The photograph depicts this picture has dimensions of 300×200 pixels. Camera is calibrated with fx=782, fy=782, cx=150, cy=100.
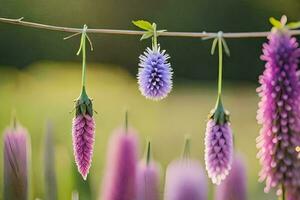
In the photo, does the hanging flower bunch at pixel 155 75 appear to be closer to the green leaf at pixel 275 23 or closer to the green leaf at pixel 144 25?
the green leaf at pixel 144 25

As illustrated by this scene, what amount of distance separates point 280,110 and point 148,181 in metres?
0.23

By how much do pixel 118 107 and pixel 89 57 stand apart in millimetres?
1207

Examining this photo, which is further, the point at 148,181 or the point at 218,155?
the point at 148,181

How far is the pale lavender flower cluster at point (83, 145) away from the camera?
1074 millimetres

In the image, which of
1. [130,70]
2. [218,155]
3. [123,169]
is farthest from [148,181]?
[130,70]

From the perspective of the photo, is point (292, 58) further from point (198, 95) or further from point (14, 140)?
point (198, 95)

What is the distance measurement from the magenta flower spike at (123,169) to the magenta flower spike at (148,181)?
1 centimetres

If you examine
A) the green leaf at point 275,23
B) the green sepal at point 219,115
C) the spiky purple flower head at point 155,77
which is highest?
the green leaf at point 275,23

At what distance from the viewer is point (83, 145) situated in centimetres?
108

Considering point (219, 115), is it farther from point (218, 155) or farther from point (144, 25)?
point (144, 25)

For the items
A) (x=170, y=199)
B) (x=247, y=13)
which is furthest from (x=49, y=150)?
(x=247, y=13)

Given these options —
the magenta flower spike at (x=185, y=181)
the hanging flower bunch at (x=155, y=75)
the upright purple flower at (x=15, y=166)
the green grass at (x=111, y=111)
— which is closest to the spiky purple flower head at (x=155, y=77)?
the hanging flower bunch at (x=155, y=75)

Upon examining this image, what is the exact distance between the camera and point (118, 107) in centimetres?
300

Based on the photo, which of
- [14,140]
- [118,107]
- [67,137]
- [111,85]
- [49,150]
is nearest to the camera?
[14,140]
